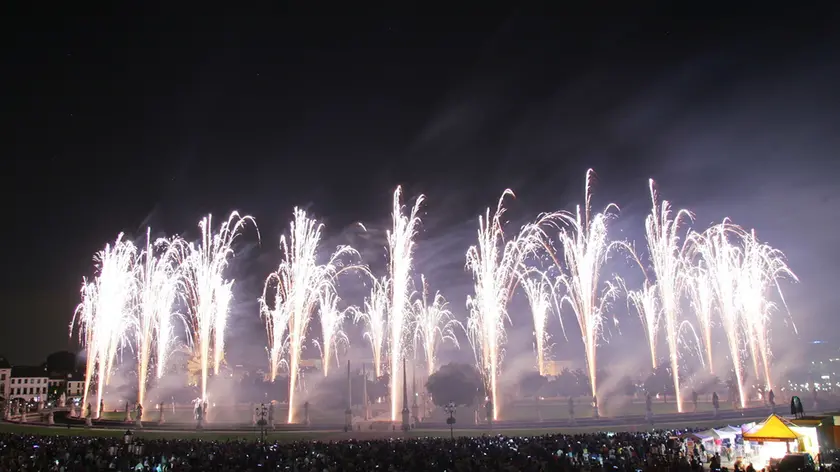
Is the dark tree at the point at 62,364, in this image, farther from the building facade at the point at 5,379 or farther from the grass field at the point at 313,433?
the grass field at the point at 313,433

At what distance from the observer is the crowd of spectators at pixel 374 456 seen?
26.8 metres

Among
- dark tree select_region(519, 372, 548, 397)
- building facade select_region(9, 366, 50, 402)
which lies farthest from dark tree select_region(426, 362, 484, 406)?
building facade select_region(9, 366, 50, 402)

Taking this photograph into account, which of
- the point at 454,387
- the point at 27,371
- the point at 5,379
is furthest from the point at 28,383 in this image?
the point at 454,387

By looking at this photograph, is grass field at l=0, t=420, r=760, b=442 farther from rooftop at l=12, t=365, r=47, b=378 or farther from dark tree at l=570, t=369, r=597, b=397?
rooftop at l=12, t=365, r=47, b=378

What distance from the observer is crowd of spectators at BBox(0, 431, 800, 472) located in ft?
88.0

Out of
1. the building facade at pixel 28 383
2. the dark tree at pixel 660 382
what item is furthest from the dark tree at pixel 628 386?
the building facade at pixel 28 383

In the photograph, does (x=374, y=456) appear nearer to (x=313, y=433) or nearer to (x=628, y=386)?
(x=313, y=433)

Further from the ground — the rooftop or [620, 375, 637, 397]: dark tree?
the rooftop

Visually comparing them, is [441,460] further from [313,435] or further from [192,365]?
[192,365]

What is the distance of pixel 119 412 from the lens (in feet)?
235

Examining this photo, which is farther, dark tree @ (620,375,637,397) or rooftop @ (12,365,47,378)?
rooftop @ (12,365,47,378)

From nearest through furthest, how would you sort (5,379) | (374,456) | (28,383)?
(374,456) < (5,379) < (28,383)

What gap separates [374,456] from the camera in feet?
98.1

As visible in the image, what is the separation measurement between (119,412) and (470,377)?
138 ft
